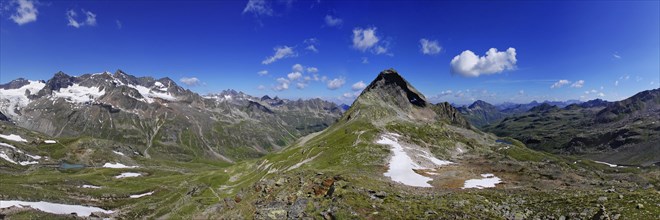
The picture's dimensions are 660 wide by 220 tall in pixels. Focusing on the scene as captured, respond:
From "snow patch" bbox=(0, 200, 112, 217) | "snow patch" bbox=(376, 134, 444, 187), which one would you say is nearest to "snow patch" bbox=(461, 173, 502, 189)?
"snow patch" bbox=(376, 134, 444, 187)

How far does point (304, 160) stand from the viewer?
134 metres

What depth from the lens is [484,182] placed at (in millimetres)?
68062

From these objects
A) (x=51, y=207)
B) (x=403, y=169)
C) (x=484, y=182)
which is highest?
(x=403, y=169)

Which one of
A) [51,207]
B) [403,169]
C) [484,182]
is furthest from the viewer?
[403,169]

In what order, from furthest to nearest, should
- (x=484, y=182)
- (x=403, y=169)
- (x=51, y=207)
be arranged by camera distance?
1. (x=403, y=169)
2. (x=51, y=207)
3. (x=484, y=182)

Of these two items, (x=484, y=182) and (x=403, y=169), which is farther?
(x=403, y=169)

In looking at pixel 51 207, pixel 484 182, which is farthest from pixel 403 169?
pixel 51 207

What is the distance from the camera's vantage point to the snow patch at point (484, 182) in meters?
63.5

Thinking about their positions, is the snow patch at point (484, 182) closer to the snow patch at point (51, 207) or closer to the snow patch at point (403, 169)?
the snow patch at point (403, 169)

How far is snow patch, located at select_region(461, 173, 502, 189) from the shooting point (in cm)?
6346

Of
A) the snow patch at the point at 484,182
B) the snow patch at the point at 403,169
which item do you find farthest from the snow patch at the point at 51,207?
the snow patch at the point at 484,182

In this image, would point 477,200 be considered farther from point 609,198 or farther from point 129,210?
point 129,210

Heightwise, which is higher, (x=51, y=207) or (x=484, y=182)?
(x=484, y=182)

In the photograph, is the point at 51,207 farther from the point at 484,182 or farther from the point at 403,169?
the point at 484,182
